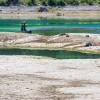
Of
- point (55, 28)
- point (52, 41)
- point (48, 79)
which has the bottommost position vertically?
point (55, 28)

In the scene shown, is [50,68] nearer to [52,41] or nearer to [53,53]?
[53,53]

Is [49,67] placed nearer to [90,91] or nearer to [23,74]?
[23,74]

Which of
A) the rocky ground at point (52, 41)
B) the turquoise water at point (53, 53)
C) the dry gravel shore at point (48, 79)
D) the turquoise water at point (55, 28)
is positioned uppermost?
the dry gravel shore at point (48, 79)

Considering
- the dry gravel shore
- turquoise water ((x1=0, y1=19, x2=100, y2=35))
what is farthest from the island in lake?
turquoise water ((x1=0, y1=19, x2=100, y2=35))

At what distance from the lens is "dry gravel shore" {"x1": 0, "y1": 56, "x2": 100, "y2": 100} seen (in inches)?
1187

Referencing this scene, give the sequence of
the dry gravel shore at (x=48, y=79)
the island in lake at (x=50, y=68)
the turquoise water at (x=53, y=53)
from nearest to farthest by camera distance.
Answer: the dry gravel shore at (x=48, y=79), the island in lake at (x=50, y=68), the turquoise water at (x=53, y=53)

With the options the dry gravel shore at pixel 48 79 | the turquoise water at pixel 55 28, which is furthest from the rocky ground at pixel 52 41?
the turquoise water at pixel 55 28

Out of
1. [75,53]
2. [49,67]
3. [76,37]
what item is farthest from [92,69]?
[76,37]

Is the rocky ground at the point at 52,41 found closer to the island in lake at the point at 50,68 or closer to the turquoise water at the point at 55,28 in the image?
the island in lake at the point at 50,68

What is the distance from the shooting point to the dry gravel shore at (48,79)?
30.1 metres

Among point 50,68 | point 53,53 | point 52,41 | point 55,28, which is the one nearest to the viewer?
point 50,68

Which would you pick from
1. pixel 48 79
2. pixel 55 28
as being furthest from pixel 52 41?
pixel 55 28

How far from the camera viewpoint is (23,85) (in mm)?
33062

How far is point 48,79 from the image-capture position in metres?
35.7
